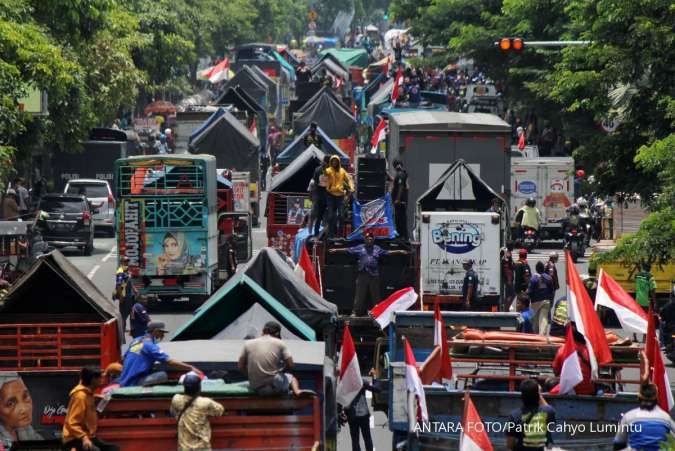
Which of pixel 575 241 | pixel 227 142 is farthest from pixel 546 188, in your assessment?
pixel 227 142

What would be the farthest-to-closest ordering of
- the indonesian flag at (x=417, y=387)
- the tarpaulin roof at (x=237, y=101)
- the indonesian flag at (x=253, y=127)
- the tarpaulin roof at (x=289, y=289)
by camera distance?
the tarpaulin roof at (x=237, y=101), the indonesian flag at (x=253, y=127), the tarpaulin roof at (x=289, y=289), the indonesian flag at (x=417, y=387)

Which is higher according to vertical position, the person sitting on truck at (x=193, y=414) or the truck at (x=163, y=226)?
the truck at (x=163, y=226)

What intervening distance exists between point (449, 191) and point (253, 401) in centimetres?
→ 1629

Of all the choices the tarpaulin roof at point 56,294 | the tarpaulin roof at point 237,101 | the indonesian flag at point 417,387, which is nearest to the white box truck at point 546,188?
the tarpaulin roof at point 237,101

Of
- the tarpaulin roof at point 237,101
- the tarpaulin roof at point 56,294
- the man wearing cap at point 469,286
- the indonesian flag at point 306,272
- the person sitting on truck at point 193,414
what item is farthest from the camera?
the tarpaulin roof at point 237,101

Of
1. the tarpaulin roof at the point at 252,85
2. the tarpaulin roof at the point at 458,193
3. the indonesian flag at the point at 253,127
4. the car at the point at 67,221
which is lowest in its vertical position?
the car at the point at 67,221

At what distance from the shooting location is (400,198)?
3212 centimetres

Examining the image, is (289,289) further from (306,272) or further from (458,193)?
(458,193)

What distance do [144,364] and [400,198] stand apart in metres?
16.9

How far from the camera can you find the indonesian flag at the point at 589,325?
16.7 m

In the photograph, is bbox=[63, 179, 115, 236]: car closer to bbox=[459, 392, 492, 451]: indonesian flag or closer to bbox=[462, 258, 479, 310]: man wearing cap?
bbox=[462, 258, 479, 310]: man wearing cap

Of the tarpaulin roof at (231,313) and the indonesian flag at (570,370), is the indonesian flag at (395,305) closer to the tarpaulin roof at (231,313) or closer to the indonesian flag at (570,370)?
the tarpaulin roof at (231,313)

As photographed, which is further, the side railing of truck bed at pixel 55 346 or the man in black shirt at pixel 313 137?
the man in black shirt at pixel 313 137

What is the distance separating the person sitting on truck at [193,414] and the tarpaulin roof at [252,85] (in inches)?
2287
